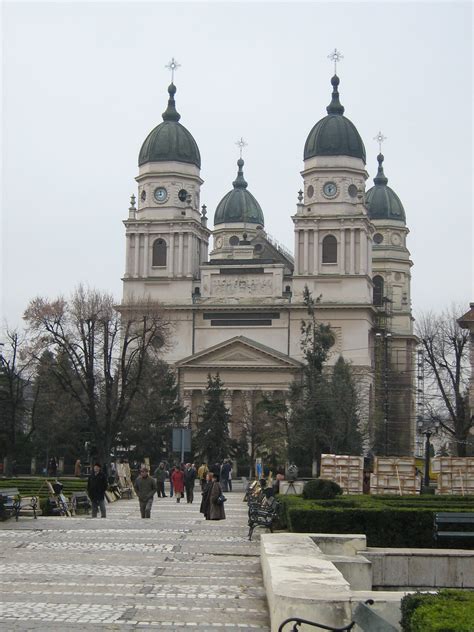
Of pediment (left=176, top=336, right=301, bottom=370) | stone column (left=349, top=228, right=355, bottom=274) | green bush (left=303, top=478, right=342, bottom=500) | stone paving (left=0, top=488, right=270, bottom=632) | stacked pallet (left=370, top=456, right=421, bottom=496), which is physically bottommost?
stone paving (left=0, top=488, right=270, bottom=632)

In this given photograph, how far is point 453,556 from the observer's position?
17.3m

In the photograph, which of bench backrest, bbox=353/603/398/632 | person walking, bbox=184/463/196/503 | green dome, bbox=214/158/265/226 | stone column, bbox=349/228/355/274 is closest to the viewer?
bench backrest, bbox=353/603/398/632

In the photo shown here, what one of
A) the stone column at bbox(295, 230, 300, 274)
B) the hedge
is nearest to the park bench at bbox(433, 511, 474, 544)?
the hedge

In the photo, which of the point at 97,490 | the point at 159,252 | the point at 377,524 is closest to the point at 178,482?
the point at 97,490

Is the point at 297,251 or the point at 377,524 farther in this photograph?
the point at 297,251

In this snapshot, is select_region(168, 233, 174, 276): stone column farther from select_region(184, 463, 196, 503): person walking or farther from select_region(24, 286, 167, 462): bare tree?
select_region(184, 463, 196, 503): person walking

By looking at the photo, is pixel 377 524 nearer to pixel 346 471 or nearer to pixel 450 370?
pixel 346 471

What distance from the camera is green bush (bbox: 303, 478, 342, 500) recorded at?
2527cm

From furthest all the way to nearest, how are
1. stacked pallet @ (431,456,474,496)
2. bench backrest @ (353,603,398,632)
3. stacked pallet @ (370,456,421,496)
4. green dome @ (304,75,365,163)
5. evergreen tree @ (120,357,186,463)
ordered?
1. green dome @ (304,75,365,163)
2. evergreen tree @ (120,357,186,463)
3. stacked pallet @ (370,456,421,496)
4. stacked pallet @ (431,456,474,496)
5. bench backrest @ (353,603,398,632)

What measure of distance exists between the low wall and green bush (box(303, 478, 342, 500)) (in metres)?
7.12

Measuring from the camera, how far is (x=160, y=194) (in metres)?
95.7

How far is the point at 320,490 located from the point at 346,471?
17.9 metres

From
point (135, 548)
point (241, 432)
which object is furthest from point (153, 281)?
point (135, 548)

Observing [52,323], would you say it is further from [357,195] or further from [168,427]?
[357,195]
